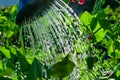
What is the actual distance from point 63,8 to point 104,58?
78 cm

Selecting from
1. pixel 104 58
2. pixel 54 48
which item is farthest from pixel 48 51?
pixel 104 58

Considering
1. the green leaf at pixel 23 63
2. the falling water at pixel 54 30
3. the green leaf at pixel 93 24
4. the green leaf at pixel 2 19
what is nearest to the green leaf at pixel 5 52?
the falling water at pixel 54 30

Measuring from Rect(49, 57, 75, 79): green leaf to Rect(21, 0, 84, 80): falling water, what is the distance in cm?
11

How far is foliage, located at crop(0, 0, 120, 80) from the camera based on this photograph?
3.50 ft

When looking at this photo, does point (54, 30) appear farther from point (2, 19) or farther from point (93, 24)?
point (2, 19)

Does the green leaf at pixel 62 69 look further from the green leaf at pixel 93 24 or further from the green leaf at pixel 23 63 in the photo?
the green leaf at pixel 93 24

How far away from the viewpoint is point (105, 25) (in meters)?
1.64

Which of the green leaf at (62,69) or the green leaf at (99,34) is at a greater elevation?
the green leaf at (99,34)

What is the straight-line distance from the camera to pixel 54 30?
1344mm

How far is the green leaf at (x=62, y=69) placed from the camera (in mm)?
1064

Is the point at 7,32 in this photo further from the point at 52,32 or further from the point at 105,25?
the point at 52,32

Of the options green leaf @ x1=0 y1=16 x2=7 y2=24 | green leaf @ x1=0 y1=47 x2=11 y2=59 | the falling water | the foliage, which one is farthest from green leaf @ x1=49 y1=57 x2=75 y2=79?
green leaf @ x1=0 y1=16 x2=7 y2=24

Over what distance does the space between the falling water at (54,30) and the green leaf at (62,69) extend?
0.11 m

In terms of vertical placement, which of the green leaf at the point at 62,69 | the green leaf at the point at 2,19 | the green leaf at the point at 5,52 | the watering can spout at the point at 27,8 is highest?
the watering can spout at the point at 27,8
